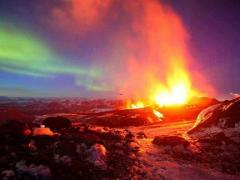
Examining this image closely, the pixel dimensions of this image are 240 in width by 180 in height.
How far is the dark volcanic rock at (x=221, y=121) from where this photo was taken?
30828 millimetres

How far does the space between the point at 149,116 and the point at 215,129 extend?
2901 cm

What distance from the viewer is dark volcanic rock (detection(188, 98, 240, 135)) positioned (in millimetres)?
30828

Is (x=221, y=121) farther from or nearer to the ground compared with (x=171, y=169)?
farther from the ground

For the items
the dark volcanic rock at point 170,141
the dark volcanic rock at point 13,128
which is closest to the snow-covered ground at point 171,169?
the dark volcanic rock at point 170,141

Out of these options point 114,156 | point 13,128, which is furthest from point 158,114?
point 114,156

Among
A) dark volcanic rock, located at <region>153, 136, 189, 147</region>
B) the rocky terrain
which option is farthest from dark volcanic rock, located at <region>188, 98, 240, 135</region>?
dark volcanic rock, located at <region>153, 136, 189, 147</region>

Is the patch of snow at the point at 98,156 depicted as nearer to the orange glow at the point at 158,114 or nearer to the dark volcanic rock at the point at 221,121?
the dark volcanic rock at the point at 221,121

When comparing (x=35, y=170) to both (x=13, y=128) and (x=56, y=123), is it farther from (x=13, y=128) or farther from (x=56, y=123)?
(x=56, y=123)

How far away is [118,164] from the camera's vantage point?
1920cm

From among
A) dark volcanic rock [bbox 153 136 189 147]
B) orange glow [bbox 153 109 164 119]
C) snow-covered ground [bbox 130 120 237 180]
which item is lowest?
snow-covered ground [bbox 130 120 237 180]

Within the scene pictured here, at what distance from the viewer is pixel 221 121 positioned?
32.1 meters

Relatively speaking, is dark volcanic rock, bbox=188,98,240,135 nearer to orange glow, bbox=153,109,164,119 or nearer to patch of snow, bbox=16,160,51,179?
patch of snow, bbox=16,160,51,179

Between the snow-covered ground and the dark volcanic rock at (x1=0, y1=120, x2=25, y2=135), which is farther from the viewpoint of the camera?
the dark volcanic rock at (x1=0, y1=120, x2=25, y2=135)

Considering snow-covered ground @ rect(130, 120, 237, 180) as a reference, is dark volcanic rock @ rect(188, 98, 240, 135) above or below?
above
